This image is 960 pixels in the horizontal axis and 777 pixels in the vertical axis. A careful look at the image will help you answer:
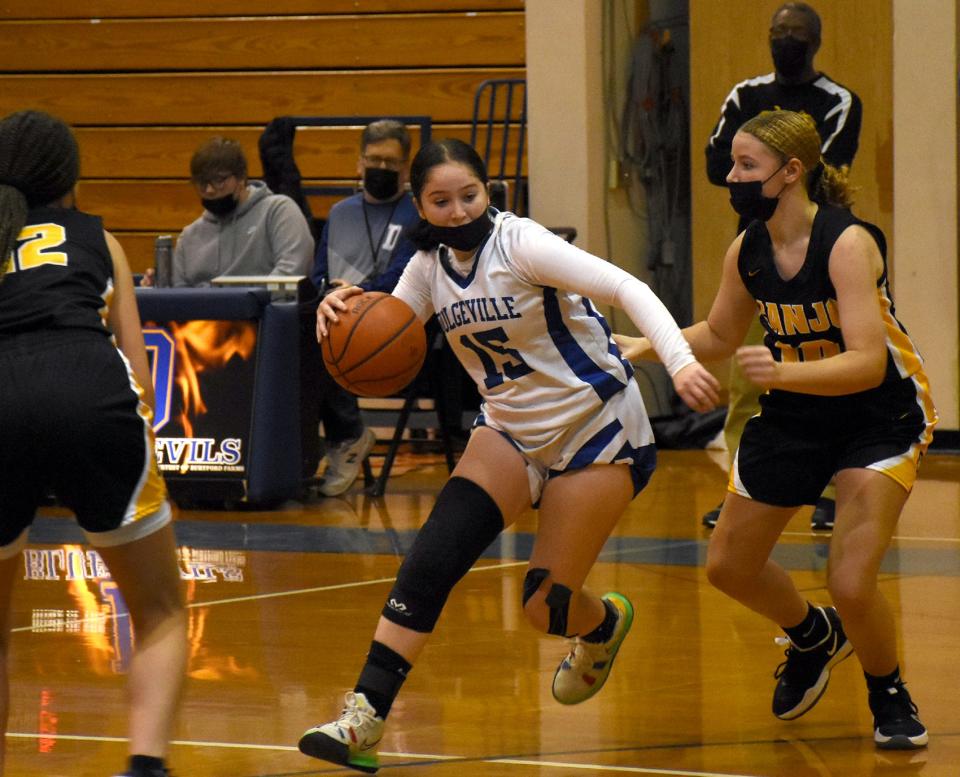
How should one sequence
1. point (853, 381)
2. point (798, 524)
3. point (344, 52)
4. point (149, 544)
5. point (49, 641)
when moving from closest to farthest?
point (149, 544), point (853, 381), point (49, 641), point (798, 524), point (344, 52)

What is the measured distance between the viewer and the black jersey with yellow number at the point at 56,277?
3.26m

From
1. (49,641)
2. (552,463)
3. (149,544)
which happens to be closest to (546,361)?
(552,463)

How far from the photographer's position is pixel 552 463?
159 inches

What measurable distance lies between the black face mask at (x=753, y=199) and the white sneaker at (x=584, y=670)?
3.72ft

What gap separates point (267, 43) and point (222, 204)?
3.54 meters

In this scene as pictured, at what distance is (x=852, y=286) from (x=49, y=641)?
287 centimetres

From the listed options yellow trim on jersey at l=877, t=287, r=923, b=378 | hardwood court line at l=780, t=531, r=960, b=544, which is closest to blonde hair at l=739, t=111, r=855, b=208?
yellow trim on jersey at l=877, t=287, r=923, b=378

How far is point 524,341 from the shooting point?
3979 millimetres

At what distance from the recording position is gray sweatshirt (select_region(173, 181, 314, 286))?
8.05 m

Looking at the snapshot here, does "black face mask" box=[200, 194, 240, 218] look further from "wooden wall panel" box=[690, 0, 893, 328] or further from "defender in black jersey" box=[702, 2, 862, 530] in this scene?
"wooden wall panel" box=[690, 0, 893, 328]

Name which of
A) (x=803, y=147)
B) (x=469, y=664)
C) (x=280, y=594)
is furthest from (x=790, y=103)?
(x=469, y=664)

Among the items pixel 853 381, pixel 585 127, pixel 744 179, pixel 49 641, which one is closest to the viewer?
pixel 853 381

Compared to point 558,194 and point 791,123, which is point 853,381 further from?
point 558,194

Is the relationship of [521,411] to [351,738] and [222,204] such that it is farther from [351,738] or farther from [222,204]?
[222,204]
